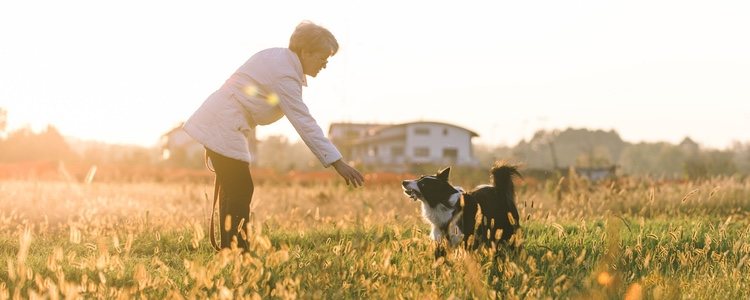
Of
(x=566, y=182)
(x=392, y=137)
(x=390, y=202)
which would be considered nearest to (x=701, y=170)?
(x=566, y=182)

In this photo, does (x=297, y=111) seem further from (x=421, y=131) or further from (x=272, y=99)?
(x=421, y=131)

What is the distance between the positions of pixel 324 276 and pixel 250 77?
2100mm

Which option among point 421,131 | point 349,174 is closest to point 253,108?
point 349,174

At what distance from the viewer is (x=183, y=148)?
194ft

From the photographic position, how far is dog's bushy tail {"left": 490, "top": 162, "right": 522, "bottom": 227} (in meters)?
6.95

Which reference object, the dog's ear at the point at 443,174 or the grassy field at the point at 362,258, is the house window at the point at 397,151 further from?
the dog's ear at the point at 443,174

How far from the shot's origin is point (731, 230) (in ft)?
27.9

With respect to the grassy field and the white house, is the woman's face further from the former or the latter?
the white house

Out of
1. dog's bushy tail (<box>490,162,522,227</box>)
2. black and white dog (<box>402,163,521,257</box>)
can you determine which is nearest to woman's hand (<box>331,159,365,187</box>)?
black and white dog (<box>402,163,521,257</box>)

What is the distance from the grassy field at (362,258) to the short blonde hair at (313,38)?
1.23m

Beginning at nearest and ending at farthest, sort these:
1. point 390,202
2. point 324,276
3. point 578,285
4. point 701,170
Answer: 1. point 324,276
2. point 578,285
3. point 390,202
4. point 701,170

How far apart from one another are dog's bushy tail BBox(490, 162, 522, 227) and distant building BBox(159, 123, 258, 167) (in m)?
43.6

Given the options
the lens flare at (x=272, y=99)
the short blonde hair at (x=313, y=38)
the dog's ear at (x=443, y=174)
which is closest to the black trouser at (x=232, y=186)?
the lens flare at (x=272, y=99)

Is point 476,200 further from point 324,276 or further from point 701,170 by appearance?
point 701,170
